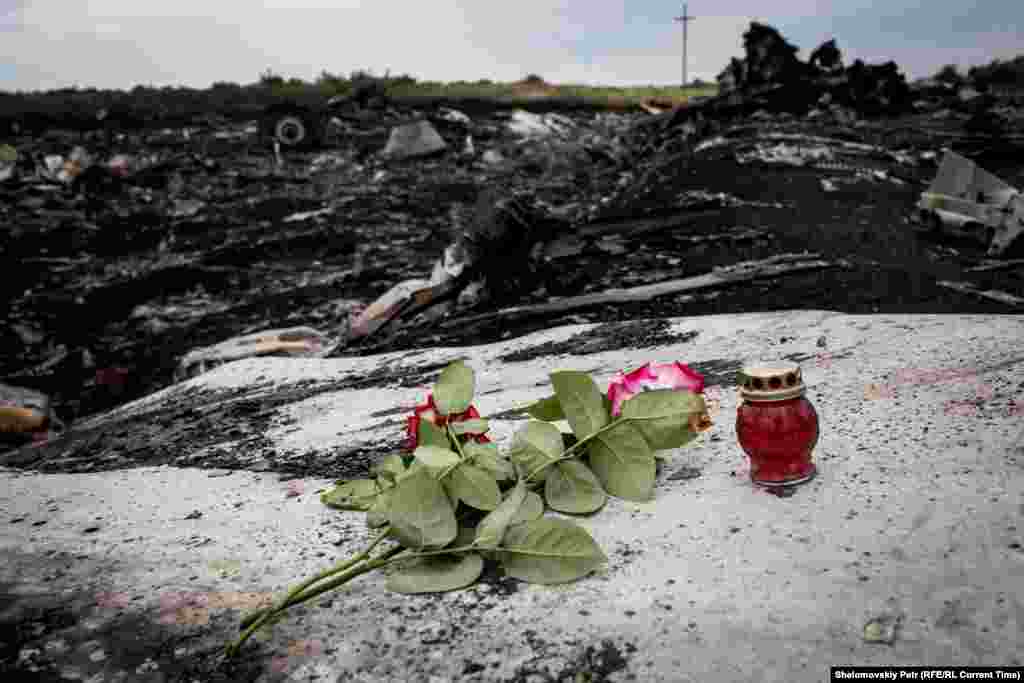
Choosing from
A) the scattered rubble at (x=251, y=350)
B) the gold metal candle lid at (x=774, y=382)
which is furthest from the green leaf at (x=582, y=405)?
the scattered rubble at (x=251, y=350)

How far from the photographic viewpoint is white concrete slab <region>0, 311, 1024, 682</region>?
2.52 feet

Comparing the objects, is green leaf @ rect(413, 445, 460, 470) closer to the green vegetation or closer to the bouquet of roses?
the bouquet of roses

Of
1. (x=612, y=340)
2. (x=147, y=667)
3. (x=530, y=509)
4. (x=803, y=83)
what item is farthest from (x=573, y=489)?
(x=803, y=83)

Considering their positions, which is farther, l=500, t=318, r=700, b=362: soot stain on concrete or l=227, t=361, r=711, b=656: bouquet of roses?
l=500, t=318, r=700, b=362: soot stain on concrete

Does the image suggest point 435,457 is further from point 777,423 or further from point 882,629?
point 882,629

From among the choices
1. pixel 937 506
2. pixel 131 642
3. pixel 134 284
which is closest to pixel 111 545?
pixel 131 642

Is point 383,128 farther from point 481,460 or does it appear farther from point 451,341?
point 481,460

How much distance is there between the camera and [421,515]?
3.04ft

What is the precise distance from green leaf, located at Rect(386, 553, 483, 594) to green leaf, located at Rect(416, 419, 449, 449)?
22cm

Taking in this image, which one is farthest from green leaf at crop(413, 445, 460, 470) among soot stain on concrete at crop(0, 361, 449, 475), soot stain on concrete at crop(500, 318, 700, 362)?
soot stain on concrete at crop(500, 318, 700, 362)

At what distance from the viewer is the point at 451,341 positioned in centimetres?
287

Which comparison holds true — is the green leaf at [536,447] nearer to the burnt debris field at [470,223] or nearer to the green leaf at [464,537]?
the green leaf at [464,537]

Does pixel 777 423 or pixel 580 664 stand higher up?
pixel 777 423

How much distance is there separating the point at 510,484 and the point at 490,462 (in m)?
0.06
